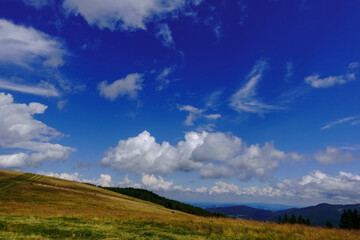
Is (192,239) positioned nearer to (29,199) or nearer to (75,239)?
(75,239)

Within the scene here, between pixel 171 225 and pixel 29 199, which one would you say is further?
pixel 29 199

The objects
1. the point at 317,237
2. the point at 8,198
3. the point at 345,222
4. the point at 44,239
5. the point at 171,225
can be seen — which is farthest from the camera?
the point at 345,222

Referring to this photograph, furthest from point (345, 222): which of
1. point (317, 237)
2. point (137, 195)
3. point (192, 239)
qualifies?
point (137, 195)

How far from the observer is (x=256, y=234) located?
19.2m

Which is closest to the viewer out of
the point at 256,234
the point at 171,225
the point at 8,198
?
the point at 256,234

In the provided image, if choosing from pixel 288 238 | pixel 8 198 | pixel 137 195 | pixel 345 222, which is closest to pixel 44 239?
pixel 288 238

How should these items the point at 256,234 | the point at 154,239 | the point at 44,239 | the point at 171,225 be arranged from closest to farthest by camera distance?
the point at 44,239, the point at 154,239, the point at 256,234, the point at 171,225

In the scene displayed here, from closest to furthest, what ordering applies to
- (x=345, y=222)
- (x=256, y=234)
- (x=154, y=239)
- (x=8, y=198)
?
1. (x=154, y=239)
2. (x=256, y=234)
3. (x=8, y=198)
4. (x=345, y=222)

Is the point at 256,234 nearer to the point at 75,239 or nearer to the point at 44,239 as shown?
the point at 75,239

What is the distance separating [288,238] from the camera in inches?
703

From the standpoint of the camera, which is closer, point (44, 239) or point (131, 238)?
point (44, 239)

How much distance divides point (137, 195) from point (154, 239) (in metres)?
194

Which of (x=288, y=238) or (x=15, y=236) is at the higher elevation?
(x=288, y=238)

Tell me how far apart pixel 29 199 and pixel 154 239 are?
4965cm
